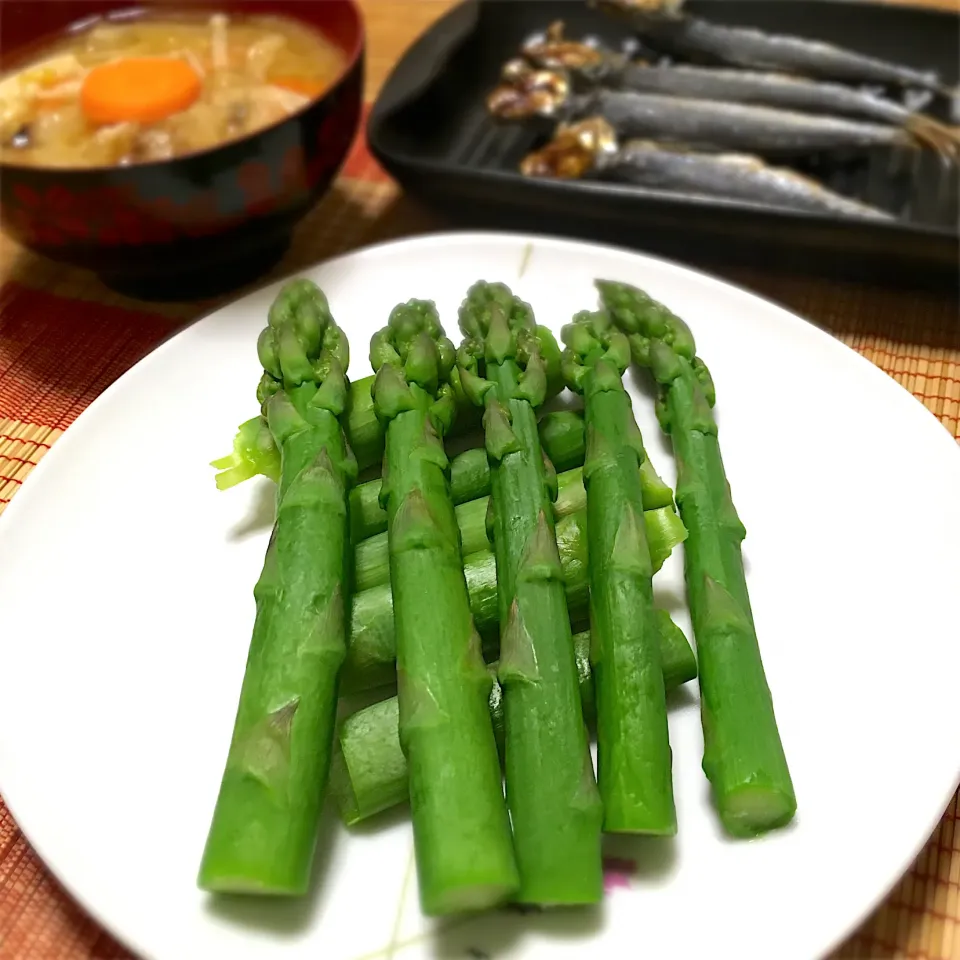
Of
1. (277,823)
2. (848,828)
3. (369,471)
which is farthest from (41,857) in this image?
(848,828)

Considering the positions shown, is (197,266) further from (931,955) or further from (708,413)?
(931,955)

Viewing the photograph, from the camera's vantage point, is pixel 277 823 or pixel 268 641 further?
pixel 268 641

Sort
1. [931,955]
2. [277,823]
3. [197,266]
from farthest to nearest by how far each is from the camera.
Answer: [197,266] < [931,955] < [277,823]

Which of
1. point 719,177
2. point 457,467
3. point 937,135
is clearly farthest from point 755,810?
point 937,135

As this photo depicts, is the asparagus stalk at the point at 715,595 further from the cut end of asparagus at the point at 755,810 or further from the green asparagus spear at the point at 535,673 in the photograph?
the green asparagus spear at the point at 535,673

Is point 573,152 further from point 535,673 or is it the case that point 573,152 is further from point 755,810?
point 755,810

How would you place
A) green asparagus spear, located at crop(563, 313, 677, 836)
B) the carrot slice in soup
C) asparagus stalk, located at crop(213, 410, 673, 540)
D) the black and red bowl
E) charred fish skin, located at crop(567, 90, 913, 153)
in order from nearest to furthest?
green asparagus spear, located at crop(563, 313, 677, 836) → asparagus stalk, located at crop(213, 410, 673, 540) → the black and red bowl → the carrot slice in soup → charred fish skin, located at crop(567, 90, 913, 153)

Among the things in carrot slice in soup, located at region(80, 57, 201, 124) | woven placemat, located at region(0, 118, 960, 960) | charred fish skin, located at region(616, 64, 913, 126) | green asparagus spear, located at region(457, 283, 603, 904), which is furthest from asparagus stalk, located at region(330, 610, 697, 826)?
charred fish skin, located at region(616, 64, 913, 126)

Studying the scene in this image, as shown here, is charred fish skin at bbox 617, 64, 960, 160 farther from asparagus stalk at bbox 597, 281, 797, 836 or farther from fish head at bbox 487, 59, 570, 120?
asparagus stalk at bbox 597, 281, 797, 836
